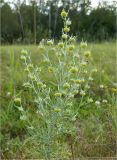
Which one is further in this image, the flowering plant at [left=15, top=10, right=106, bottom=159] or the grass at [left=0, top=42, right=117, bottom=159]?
the grass at [left=0, top=42, right=117, bottom=159]

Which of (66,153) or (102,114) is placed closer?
(66,153)

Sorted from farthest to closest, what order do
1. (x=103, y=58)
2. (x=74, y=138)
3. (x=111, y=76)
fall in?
(x=103, y=58) → (x=111, y=76) → (x=74, y=138)

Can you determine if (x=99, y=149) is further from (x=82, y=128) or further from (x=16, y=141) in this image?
(x=16, y=141)

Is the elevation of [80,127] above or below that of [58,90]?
below

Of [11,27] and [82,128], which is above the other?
[11,27]

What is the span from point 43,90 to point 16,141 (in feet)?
4.19

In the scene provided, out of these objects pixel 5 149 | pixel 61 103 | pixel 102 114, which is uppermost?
A: pixel 61 103

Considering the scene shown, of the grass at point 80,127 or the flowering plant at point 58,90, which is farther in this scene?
the grass at point 80,127

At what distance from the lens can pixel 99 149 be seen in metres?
3.46

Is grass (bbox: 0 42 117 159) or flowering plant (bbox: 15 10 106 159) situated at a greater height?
flowering plant (bbox: 15 10 106 159)

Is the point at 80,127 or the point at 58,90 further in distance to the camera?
the point at 80,127

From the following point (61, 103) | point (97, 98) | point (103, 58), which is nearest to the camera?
point (61, 103)

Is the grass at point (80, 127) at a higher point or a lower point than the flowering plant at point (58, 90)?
lower

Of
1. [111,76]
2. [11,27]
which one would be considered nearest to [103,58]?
[111,76]
